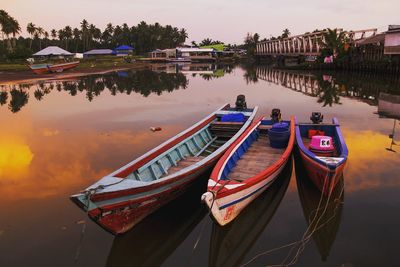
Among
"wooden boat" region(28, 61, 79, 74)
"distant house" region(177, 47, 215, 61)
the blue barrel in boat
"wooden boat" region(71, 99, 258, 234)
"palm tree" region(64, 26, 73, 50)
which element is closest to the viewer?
"wooden boat" region(71, 99, 258, 234)

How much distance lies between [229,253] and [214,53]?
9818cm

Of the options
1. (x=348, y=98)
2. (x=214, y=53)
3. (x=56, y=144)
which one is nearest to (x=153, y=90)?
(x=348, y=98)

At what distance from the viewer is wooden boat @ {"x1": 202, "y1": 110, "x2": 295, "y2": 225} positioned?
7543 millimetres

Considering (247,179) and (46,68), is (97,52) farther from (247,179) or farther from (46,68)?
(247,179)

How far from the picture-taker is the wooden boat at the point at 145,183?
23.0 ft

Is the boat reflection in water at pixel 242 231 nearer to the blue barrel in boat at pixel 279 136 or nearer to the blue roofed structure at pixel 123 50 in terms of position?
the blue barrel in boat at pixel 279 136

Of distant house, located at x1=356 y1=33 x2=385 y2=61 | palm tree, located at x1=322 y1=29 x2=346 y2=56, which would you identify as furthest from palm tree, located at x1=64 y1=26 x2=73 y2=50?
distant house, located at x1=356 y1=33 x2=385 y2=61

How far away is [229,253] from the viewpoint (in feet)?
24.8

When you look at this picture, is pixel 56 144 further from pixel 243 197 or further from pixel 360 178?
pixel 360 178

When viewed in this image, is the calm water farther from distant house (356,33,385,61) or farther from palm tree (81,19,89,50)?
palm tree (81,19,89,50)

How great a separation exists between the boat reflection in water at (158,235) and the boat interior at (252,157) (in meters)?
1.36

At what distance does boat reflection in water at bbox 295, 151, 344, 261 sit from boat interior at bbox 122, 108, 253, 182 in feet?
11.3

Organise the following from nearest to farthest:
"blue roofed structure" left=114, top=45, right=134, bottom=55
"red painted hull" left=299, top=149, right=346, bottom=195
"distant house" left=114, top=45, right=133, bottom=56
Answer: "red painted hull" left=299, top=149, right=346, bottom=195 → "blue roofed structure" left=114, top=45, right=134, bottom=55 → "distant house" left=114, top=45, right=133, bottom=56

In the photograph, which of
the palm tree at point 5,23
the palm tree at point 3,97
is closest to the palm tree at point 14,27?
the palm tree at point 5,23
